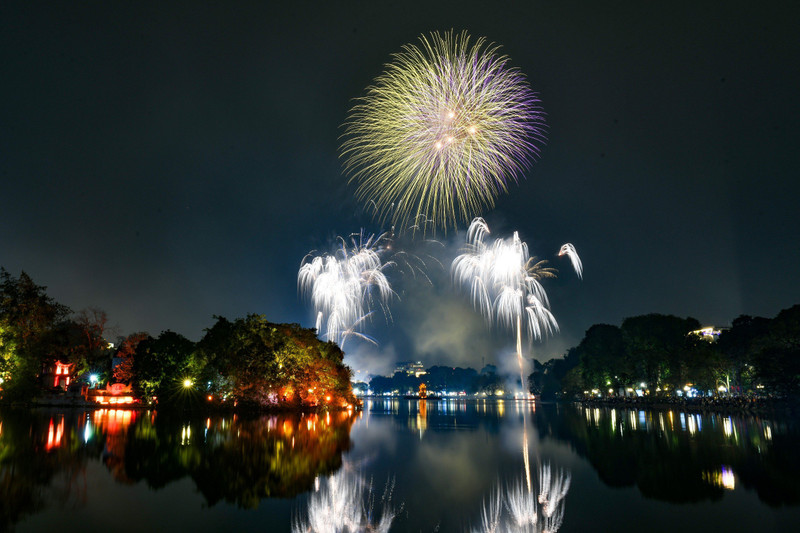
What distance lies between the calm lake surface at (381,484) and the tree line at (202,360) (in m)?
23.3

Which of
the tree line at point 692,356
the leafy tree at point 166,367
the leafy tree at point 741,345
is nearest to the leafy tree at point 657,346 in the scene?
the tree line at point 692,356

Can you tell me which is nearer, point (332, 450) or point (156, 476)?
point (156, 476)

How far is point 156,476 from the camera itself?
1428 cm

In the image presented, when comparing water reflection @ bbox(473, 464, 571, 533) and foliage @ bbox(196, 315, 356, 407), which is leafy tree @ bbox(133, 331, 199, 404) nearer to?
foliage @ bbox(196, 315, 356, 407)

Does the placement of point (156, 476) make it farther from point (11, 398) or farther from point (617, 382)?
point (617, 382)

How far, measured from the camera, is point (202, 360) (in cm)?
5069

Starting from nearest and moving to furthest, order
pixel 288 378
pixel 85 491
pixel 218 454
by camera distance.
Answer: pixel 85 491 → pixel 218 454 → pixel 288 378

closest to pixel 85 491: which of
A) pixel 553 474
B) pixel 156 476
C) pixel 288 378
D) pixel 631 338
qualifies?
pixel 156 476

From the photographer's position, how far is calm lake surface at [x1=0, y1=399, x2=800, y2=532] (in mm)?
10242

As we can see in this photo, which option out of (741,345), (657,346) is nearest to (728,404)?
(741,345)

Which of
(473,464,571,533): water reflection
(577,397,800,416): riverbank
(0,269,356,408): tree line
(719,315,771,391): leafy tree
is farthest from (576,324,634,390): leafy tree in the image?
(473,464,571,533): water reflection

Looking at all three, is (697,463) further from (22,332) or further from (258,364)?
(22,332)

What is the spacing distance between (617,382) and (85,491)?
9191 centimetres

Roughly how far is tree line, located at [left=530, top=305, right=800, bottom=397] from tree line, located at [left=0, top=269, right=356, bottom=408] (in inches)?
2039
